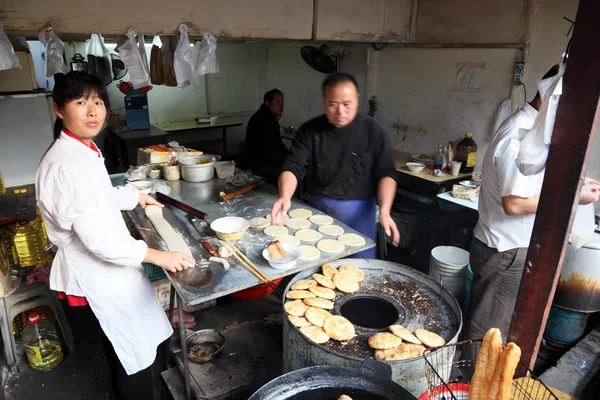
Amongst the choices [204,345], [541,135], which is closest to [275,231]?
[204,345]

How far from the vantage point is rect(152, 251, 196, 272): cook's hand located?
2184mm

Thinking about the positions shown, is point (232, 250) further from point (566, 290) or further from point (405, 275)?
point (566, 290)

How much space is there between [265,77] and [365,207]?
285 inches

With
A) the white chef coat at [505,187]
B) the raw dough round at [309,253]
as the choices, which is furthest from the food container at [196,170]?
the white chef coat at [505,187]

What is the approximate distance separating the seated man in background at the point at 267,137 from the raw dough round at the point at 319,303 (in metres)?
3.39

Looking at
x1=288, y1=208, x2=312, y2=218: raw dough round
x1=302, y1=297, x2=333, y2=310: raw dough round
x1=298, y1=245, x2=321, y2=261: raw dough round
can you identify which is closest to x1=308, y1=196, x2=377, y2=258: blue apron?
x1=288, y1=208, x2=312, y2=218: raw dough round

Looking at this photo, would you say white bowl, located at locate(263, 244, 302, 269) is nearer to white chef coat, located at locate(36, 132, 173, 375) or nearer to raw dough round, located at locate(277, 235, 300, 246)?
raw dough round, located at locate(277, 235, 300, 246)

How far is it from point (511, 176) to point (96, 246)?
2.22 metres

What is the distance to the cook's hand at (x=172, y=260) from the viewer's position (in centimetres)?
218

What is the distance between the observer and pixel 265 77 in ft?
31.9

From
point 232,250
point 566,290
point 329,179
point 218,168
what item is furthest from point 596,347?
point 218,168

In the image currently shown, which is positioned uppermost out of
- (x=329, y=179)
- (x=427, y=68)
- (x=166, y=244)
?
(x=427, y=68)

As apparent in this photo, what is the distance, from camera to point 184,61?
4.14 meters

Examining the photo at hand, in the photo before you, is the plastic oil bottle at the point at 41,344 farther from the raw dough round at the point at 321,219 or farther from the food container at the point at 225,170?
the raw dough round at the point at 321,219
